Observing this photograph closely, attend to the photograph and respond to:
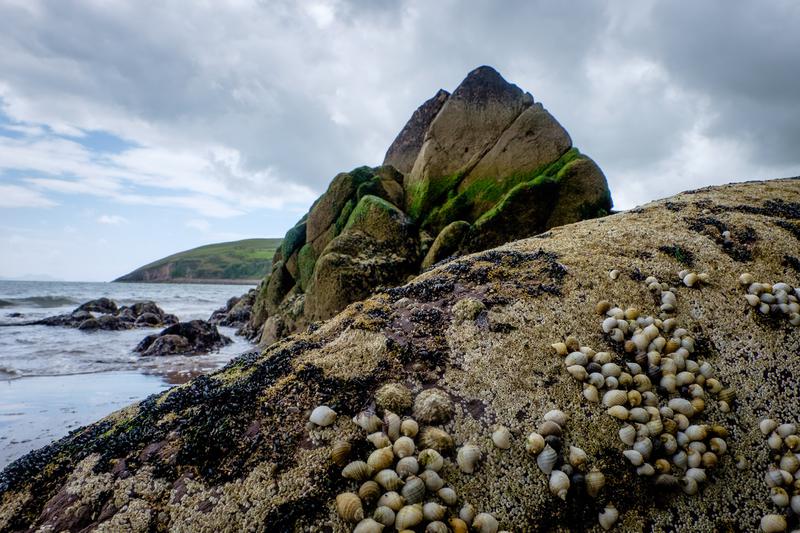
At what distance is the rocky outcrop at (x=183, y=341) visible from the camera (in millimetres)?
13219

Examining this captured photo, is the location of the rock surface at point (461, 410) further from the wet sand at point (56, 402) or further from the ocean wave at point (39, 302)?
the ocean wave at point (39, 302)

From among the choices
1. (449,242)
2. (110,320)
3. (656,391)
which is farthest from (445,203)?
(110,320)

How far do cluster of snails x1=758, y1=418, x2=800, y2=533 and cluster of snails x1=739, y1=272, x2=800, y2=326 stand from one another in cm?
146

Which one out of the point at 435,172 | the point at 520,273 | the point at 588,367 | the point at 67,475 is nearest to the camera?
the point at 67,475

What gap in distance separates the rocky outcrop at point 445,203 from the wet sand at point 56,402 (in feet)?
14.2

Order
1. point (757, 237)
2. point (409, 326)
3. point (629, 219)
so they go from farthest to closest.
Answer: point (629, 219) < point (757, 237) < point (409, 326)

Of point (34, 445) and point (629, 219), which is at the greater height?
point (629, 219)

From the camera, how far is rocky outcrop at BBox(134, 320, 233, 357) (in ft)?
43.4

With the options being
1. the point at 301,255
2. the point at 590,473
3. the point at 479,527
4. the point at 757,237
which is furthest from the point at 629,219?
the point at 301,255

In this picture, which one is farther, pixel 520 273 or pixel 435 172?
pixel 435 172

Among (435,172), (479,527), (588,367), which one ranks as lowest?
(479,527)

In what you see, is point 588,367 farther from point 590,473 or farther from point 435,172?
point 435,172

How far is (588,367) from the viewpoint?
3.38 meters

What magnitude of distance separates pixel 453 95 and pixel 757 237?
34.9 ft
